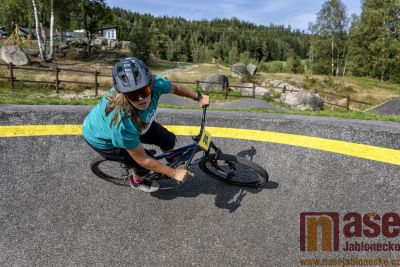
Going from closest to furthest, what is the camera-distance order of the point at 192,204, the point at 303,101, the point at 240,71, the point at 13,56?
the point at 192,204 → the point at 303,101 → the point at 13,56 → the point at 240,71

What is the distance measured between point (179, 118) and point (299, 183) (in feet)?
9.53

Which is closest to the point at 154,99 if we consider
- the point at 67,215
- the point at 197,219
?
the point at 197,219

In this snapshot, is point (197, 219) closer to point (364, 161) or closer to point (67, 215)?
point (67, 215)

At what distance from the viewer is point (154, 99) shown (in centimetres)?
389

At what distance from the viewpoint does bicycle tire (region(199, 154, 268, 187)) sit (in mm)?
4297

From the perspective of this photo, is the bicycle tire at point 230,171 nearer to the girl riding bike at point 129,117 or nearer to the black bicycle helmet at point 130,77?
the girl riding bike at point 129,117

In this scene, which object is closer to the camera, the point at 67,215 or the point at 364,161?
the point at 67,215

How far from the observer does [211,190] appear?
463cm

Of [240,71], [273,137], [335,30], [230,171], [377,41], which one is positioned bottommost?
[230,171]

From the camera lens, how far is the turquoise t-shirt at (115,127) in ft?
10.2

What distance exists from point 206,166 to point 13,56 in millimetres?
36881

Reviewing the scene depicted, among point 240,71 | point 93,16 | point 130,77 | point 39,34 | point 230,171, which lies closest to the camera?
point 130,77

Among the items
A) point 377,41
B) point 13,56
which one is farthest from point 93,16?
point 377,41

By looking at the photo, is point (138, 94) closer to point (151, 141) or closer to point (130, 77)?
point (130, 77)
